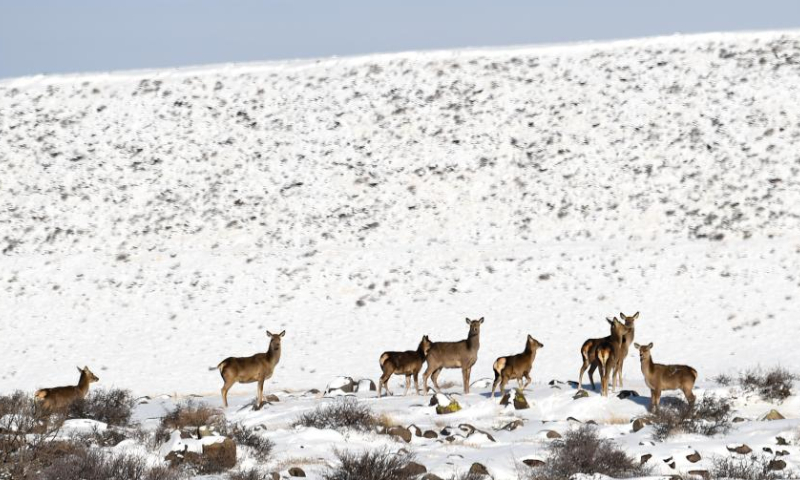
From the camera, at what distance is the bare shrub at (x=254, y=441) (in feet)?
51.5

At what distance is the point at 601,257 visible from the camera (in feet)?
122

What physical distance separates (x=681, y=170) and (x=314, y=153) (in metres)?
16.2

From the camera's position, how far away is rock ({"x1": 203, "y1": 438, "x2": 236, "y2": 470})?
15084mm

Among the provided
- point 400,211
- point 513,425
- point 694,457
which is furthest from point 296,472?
point 400,211

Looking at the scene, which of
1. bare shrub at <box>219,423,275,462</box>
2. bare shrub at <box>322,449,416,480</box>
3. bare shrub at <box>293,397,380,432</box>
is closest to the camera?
bare shrub at <box>322,449,416,480</box>

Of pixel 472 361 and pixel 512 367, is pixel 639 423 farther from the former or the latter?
pixel 472 361

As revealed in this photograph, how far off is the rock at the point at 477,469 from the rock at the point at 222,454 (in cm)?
352

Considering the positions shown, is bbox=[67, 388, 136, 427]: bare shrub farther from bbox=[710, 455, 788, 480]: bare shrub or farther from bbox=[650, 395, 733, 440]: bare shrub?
bbox=[710, 455, 788, 480]: bare shrub

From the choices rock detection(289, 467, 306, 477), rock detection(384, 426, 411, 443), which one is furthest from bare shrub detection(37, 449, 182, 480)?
rock detection(384, 426, 411, 443)

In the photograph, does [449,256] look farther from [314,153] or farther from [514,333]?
[314,153]

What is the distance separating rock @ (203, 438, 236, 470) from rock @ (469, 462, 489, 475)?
3.52m

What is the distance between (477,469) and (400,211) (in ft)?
91.9

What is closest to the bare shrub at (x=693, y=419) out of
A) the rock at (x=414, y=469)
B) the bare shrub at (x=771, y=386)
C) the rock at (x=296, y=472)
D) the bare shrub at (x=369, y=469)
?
the bare shrub at (x=771, y=386)

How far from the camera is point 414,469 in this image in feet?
47.2
